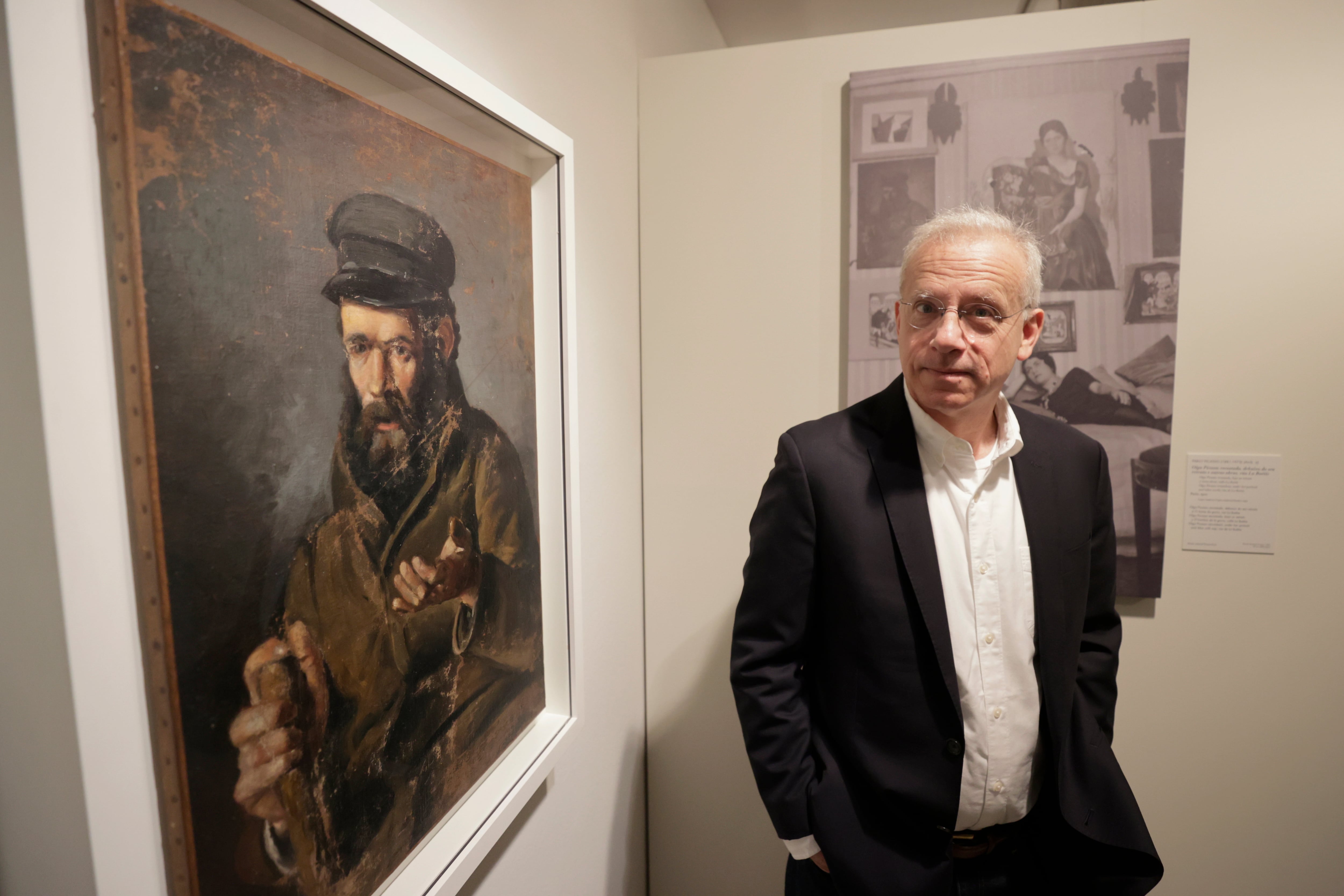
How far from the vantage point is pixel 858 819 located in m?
1.29

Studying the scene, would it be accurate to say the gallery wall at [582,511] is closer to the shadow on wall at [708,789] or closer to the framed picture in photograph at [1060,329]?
the shadow on wall at [708,789]

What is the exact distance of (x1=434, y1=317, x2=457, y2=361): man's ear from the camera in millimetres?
926

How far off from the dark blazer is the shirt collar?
3 centimetres

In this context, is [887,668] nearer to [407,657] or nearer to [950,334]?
[950,334]

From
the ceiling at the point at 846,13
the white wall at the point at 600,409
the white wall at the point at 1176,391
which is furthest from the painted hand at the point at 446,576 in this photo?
the ceiling at the point at 846,13

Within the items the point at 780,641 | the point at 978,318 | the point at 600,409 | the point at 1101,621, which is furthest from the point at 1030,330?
the point at 600,409

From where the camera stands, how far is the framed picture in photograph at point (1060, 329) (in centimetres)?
171

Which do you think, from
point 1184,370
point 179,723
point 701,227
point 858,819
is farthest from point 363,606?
point 1184,370

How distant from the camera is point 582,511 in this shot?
62.8 inches

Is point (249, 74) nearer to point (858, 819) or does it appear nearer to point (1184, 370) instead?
point (858, 819)

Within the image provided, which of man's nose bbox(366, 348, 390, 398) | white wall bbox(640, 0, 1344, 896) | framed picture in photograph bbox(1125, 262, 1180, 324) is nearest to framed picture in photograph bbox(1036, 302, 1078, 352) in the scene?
framed picture in photograph bbox(1125, 262, 1180, 324)

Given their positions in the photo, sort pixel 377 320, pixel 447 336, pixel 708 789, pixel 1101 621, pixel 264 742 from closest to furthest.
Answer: pixel 264 742 → pixel 377 320 → pixel 447 336 → pixel 1101 621 → pixel 708 789

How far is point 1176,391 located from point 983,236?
0.92 meters

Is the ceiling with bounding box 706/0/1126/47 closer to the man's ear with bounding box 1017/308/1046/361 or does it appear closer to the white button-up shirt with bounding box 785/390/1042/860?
the man's ear with bounding box 1017/308/1046/361
